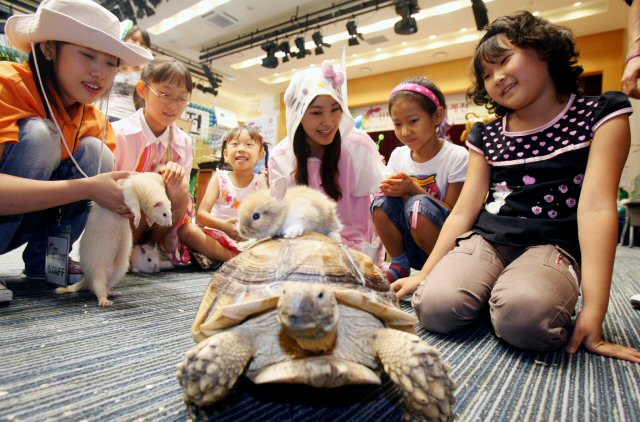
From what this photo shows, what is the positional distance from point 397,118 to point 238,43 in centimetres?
760

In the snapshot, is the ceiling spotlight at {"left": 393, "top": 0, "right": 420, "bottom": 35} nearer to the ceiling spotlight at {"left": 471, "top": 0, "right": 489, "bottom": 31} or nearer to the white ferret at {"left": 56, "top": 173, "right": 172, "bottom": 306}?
the ceiling spotlight at {"left": 471, "top": 0, "right": 489, "bottom": 31}

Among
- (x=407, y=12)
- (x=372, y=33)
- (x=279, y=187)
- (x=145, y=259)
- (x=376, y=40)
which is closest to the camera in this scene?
(x=279, y=187)

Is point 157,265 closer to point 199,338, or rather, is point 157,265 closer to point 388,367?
point 199,338

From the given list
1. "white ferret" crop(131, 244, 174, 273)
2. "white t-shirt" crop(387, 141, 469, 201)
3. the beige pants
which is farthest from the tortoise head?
"white ferret" crop(131, 244, 174, 273)

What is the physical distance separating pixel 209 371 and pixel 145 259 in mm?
1774

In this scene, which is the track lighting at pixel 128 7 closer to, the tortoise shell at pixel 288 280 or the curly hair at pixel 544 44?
the curly hair at pixel 544 44

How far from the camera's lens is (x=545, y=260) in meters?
1.17

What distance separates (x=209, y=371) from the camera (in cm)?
62

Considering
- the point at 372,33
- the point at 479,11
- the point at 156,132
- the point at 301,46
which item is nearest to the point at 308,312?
the point at 156,132

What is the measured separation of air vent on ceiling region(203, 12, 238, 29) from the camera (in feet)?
24.0

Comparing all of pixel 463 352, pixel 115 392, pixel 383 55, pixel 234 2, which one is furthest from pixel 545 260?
pixel 383 55

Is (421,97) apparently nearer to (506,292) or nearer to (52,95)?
(506,292)

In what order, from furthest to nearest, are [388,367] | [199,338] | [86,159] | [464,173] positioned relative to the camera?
[464,173] < [86,159] < [199,338] < [388,367]

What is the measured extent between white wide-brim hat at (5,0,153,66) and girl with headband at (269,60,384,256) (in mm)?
758
